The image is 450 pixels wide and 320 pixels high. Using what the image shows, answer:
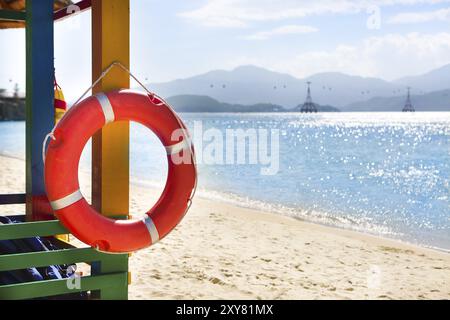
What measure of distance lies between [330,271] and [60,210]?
10.6 feet

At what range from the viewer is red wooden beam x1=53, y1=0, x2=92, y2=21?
2811 mm

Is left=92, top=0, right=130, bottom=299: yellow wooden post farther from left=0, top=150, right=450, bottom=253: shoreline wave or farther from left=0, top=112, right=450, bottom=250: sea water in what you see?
left=0, top=112, right=450, bottom=250: sea water

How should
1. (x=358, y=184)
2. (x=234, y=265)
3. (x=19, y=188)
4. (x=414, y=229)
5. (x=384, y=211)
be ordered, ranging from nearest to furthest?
(x=234, y=265)
(x=414, y=229)
(x=19, y=188)
(x=384, y=211)
(x=358, y=184)

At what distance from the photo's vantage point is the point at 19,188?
9.88 meters

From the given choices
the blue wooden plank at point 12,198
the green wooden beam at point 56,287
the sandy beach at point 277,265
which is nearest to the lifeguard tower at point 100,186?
the green wooden beam at point 56,287

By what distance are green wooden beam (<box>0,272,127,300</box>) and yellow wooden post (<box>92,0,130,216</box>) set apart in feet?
1.07

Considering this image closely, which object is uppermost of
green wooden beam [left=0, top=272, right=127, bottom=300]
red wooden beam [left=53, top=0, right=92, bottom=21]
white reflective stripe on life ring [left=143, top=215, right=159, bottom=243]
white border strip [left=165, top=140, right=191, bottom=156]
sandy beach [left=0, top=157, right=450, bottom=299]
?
red wooden beam [left=53, top=0, right=92, bottom=21]

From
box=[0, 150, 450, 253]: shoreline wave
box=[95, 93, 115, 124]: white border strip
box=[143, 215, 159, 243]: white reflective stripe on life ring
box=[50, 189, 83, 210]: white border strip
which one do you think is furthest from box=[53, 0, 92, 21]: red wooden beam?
box=[0, 150, 450, 253]: shoreline wave

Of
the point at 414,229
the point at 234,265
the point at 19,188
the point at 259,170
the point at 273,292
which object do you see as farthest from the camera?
the point at 259,170

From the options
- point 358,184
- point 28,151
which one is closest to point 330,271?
point 28,151

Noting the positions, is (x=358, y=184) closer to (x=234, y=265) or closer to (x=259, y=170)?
(x=259, y=170)

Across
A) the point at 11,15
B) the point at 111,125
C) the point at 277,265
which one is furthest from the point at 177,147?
the point at 277,265

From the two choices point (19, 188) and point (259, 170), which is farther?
point (259, 170)
